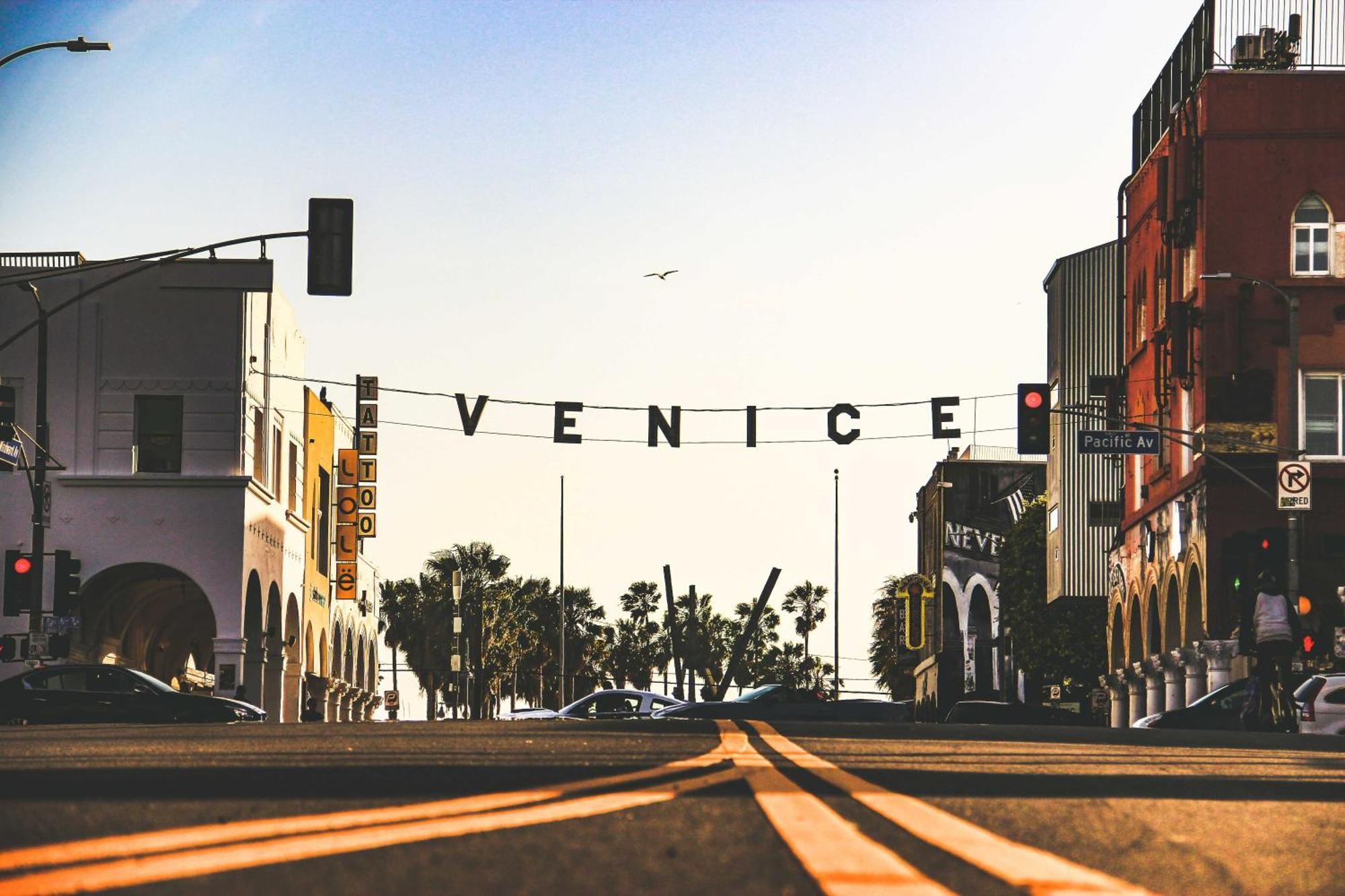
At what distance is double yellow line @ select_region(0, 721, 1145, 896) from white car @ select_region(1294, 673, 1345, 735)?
22370 millimetres

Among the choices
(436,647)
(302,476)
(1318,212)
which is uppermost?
(1318,212)

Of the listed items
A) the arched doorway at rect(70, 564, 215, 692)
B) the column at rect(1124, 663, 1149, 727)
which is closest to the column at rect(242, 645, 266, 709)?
the arched doorway at rect(70, 564, 215, 692)

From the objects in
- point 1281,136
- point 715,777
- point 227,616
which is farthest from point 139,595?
point 715,777

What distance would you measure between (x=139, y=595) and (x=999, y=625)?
50.4 m

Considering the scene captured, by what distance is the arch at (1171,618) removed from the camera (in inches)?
1857

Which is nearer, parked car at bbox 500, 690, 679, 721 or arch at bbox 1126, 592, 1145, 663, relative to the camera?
parked car at bbox 500, 690, 679, 721

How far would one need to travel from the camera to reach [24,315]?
162ft

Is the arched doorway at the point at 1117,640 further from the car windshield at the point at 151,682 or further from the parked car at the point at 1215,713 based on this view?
the car windshield at the point at 151,682

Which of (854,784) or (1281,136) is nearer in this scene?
(854,784)

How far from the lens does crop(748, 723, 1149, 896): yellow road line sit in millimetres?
4062

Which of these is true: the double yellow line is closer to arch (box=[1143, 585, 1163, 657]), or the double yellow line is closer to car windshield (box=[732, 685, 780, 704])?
car windshield (box=[732, 685, 780, 704])

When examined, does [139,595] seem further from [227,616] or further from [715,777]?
[715,777]

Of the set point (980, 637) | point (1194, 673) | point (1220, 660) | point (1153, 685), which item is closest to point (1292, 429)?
point (1220, 660)

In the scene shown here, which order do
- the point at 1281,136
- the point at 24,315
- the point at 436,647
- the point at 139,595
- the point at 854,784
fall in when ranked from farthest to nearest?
the point at 436,647 → the point at 139,595 → the point at 24,315 → the point at 1281,136 → the point at 854,784
